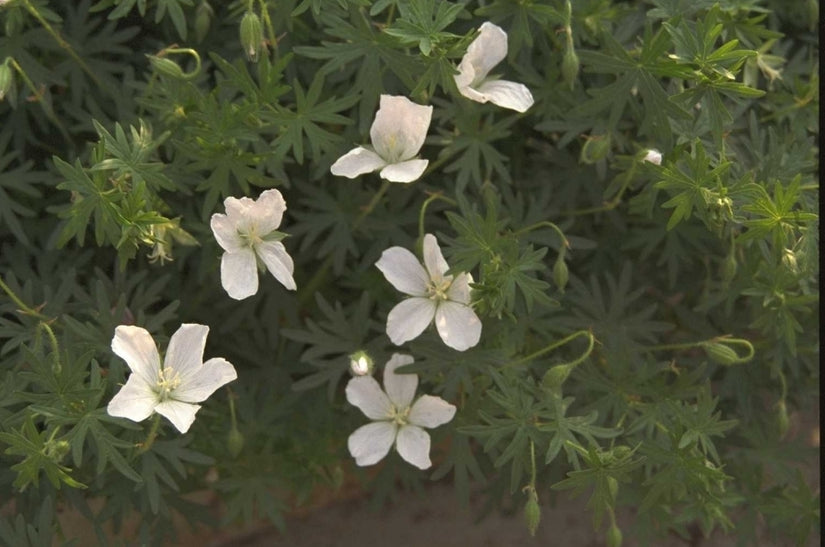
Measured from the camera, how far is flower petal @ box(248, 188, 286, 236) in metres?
1.39

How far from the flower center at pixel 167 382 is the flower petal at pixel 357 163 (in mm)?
325

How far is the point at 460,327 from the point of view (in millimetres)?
1461

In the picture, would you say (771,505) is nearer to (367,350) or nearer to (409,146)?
(367,350)

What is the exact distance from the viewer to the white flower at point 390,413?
153cm

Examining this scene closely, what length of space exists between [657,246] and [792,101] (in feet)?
1.03

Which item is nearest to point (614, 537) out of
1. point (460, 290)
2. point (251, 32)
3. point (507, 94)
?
point (460, 290)

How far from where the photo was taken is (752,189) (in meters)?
1.44

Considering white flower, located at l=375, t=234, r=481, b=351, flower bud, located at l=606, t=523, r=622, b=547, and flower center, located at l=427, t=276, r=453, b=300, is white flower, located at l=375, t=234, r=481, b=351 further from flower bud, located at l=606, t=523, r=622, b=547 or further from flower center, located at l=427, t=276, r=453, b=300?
flower bud, located at l=606, t=523, r=622, b=547

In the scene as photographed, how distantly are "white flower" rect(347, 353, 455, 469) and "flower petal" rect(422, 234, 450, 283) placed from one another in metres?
0.13

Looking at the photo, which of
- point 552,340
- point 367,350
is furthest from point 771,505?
point 367,350

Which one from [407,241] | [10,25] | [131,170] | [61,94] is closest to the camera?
→ [131,170]

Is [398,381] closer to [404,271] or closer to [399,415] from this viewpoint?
[399,415]

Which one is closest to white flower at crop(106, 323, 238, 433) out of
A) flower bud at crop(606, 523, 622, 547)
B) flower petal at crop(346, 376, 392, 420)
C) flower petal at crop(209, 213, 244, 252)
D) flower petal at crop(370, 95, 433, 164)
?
flower petal at crop(209, 213, 244, 252)

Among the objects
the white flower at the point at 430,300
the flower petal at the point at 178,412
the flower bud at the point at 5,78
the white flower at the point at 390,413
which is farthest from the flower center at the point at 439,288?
the flower bud at the point at 5,78
